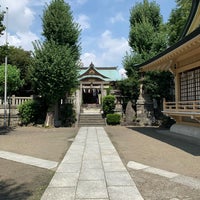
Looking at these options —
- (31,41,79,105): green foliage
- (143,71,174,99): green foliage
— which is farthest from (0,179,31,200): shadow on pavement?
(143,71,174,99): green foliage

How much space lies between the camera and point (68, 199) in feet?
15.1

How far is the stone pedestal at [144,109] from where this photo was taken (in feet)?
74.6

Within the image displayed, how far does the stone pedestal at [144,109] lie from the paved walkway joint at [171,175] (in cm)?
1538

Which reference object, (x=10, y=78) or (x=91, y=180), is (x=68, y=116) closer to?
(x=10, y=78)

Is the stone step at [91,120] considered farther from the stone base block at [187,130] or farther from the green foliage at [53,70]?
the stone base block at [187,130]

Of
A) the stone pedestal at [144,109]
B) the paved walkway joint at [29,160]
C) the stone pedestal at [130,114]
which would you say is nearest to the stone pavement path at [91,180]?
the paved walkway joint at [29,160]

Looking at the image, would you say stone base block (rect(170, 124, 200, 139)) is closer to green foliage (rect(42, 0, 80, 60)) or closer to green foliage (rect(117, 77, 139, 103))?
green foliage (rect(117, 77, 139, 103))

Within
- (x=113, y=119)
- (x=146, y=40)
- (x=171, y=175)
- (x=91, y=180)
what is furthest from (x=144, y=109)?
(x=91, y=180)

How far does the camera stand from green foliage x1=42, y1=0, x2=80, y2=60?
2111cm

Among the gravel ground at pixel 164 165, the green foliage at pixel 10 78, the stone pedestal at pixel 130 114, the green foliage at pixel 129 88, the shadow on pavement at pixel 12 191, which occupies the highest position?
the green foliage at pixel 10 78

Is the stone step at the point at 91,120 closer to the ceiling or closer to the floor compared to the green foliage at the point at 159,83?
closer to the floor

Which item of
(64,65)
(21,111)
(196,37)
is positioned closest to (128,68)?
(64,65)

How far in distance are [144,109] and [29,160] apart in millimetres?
15972

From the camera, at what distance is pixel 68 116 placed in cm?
2236
